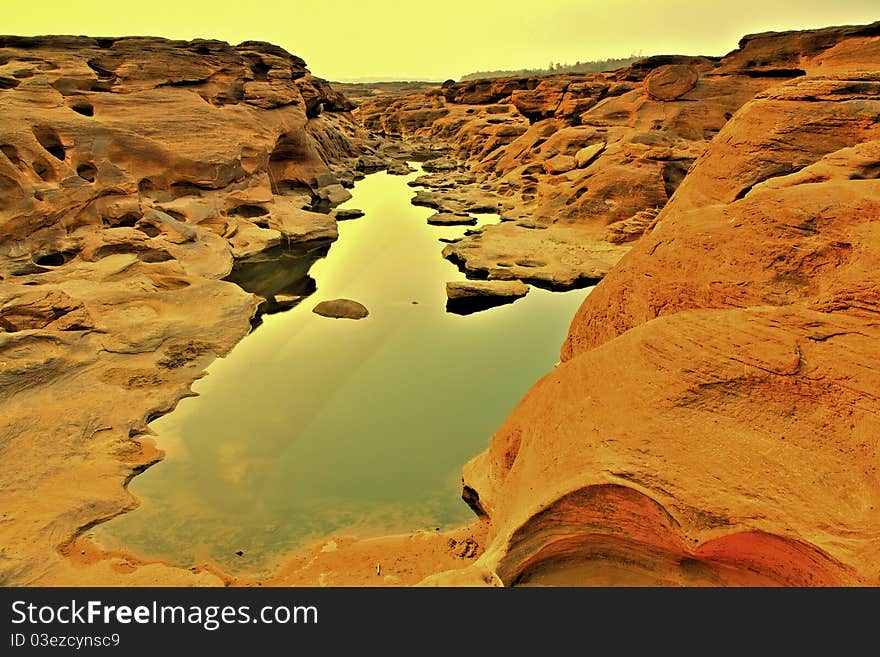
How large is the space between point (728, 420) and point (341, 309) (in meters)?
8.48

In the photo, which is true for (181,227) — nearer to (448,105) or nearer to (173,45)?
(173,45)

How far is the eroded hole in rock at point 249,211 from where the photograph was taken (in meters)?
17.5

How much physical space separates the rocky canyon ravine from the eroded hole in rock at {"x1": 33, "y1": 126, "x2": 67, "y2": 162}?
0.05 m

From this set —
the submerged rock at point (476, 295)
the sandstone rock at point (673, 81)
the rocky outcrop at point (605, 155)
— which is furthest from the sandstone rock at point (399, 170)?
the submerged rock at point (476, 295)

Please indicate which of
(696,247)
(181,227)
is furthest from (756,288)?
(181,227)

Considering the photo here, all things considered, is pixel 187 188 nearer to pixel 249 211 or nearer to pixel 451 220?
pixel 249 211

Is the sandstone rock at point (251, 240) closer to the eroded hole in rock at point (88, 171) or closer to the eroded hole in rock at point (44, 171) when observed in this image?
the eroded hole in rock at point (88, 171)

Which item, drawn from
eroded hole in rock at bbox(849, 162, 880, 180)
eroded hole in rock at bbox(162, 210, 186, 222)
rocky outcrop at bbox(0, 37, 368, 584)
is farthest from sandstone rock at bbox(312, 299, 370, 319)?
eroded hole in rock at bbox(849, 162, 880, 180)

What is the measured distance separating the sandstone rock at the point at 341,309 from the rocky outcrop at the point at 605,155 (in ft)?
11.2

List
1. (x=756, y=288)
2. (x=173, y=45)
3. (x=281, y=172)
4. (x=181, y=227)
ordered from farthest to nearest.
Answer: (x=281, y=172) < (x=173, y=45) < (x=181, y=227) < (x=756, y=288)

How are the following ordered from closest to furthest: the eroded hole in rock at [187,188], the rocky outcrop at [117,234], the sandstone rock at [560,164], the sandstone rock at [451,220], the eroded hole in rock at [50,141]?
the rocky outcrop at [117,234]
the eroded hole in rock at [50,141]
the eroded hole in rock at [187,188]
the sandstone rock at [451,220]
the sandstone rock at [560,164]

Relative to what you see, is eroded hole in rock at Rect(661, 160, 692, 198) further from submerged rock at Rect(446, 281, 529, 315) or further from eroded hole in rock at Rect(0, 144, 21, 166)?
eroded hole in rock at Rect(0, 144, 21, 166)

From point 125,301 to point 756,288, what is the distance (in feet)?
32.1

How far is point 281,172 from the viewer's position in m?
23.1
